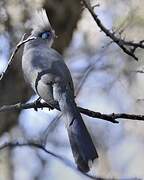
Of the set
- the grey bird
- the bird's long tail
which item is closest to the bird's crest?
the grey bird

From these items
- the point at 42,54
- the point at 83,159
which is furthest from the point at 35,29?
the point at 83,159

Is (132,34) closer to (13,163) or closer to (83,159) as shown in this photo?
(13,163)

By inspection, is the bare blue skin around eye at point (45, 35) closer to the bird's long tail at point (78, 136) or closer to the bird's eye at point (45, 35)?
the bird's eye at point (45, 35)

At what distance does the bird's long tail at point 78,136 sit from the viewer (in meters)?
2.55

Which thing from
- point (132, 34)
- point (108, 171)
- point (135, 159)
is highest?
point (132, 34)

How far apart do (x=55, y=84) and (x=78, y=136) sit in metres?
0.45

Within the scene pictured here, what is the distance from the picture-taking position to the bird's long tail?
2.55 metres

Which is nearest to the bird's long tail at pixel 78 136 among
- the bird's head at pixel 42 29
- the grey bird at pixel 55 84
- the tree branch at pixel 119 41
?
the grey bird at pixel 55 84

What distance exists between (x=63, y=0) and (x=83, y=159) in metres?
2.97

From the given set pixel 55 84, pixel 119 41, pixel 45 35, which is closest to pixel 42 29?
pixel 45 35

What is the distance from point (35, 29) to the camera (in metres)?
3.59

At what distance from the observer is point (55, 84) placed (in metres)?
3.11

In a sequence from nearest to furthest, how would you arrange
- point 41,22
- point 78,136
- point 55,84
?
1. point 78,136
2. point 55,84
3. point 41,22

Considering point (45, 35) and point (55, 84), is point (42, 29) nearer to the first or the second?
point (45, 35)
